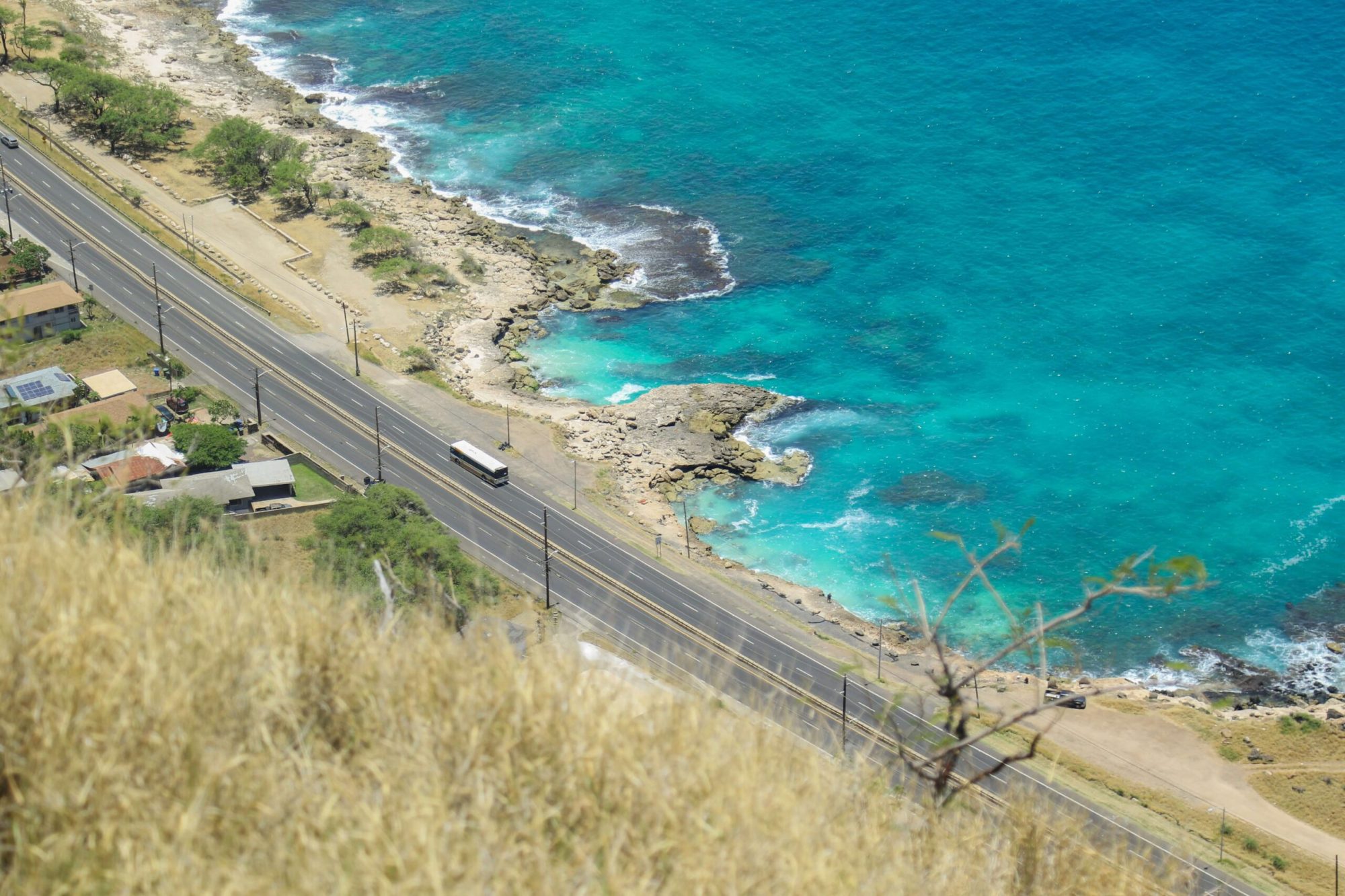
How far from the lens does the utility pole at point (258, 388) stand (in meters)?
95.0

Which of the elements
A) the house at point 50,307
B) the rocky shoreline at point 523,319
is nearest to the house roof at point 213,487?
the house at point 50,307

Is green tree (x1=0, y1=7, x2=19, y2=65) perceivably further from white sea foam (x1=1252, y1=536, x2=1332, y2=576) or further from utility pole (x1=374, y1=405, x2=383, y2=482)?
white sea foam (x1=1252, y1=536, x2=1332, y2=576)

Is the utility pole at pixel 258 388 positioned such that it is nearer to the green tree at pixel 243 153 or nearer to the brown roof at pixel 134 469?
the brown roof at pixel 134 469

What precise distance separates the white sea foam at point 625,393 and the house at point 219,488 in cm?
2956

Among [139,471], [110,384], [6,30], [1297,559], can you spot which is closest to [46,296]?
[110,384]

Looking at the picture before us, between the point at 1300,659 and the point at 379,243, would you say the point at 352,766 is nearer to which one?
the point at 1300,659

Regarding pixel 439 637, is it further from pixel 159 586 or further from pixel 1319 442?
pixel 1319 442

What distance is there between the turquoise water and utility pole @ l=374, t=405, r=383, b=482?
1719 centimetres

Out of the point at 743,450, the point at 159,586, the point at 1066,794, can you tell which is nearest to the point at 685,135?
the point at 743,450

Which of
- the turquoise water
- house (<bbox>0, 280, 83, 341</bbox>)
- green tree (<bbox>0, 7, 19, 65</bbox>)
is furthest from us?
green tree (<bbox>0, 7, 19, 65</bbox>)

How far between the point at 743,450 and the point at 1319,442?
4436 cm

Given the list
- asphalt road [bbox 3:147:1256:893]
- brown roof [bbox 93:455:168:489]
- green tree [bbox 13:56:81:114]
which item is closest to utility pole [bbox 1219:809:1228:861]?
asphalt road [bbox 3:147:1256:893]

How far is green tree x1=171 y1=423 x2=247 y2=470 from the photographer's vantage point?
8762 cm

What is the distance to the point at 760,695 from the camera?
75.5 m
